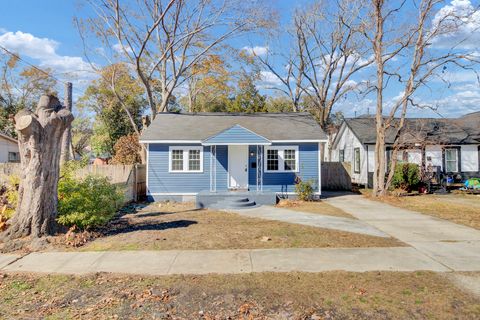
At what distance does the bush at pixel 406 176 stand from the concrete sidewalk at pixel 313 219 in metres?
8.84

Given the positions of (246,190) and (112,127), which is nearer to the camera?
(246,190)

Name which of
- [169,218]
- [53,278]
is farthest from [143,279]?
[169,218]

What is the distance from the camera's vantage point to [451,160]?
19.6 meters

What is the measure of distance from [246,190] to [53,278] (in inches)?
407

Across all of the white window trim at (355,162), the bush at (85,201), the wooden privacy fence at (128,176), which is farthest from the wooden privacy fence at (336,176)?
the bush at (85,201)

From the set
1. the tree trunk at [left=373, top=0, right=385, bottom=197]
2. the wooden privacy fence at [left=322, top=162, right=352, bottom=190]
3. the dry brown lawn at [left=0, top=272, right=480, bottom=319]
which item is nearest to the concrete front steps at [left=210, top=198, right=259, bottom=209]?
the tree trunk at [left=373, top=0, right=385, bottom=197]

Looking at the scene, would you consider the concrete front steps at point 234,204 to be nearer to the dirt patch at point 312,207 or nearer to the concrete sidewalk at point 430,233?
the dirt patch at point 312,207

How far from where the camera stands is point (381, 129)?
15906mm

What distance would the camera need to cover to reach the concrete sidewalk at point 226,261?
17.6 ft

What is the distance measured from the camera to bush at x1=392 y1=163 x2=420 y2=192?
57.1ft

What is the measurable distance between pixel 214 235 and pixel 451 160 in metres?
18.3

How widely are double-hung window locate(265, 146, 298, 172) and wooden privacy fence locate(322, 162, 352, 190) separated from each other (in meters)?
6.48

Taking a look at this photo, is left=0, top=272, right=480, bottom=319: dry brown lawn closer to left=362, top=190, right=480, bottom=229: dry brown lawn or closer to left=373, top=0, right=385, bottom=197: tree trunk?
left=362, top=190, right=480, bottom=229: dry brown lawn

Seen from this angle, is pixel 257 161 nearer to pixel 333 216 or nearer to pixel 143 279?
pixel 333 216
